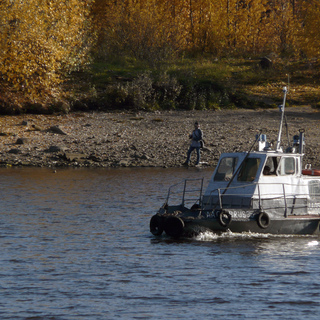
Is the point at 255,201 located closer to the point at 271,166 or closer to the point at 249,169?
the point at 249,169

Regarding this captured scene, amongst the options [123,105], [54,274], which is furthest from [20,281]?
[123,105]

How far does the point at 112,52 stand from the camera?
4981 cm

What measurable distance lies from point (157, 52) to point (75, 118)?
1304cm

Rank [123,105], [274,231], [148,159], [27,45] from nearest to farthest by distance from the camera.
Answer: [274,231], [148,159], [27,45], [123,105]

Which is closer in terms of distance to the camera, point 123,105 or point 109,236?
point 109,236

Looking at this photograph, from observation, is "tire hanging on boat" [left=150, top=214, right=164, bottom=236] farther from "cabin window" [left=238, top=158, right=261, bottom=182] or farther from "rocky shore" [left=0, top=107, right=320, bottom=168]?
"rocky shore" [left=0, top=107, right=320, bottom=168]

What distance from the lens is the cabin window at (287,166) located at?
18359 millimetres

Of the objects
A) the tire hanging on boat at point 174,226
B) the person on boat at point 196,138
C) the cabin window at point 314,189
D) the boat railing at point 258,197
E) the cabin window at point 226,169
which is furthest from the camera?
the person on boat at point 196,138

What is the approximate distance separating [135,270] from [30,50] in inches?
1023

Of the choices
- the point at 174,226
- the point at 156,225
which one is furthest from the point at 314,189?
the point at 156,225

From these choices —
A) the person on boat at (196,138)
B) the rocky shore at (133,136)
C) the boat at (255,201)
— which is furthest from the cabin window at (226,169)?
the rocky shore at (133,136)

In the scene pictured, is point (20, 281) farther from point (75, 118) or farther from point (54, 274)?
point (75, 118)

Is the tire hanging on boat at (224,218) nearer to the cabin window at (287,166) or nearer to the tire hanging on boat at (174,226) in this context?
the tire hanging on boat at (174,226)

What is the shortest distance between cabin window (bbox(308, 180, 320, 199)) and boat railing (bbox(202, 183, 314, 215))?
18 cm
